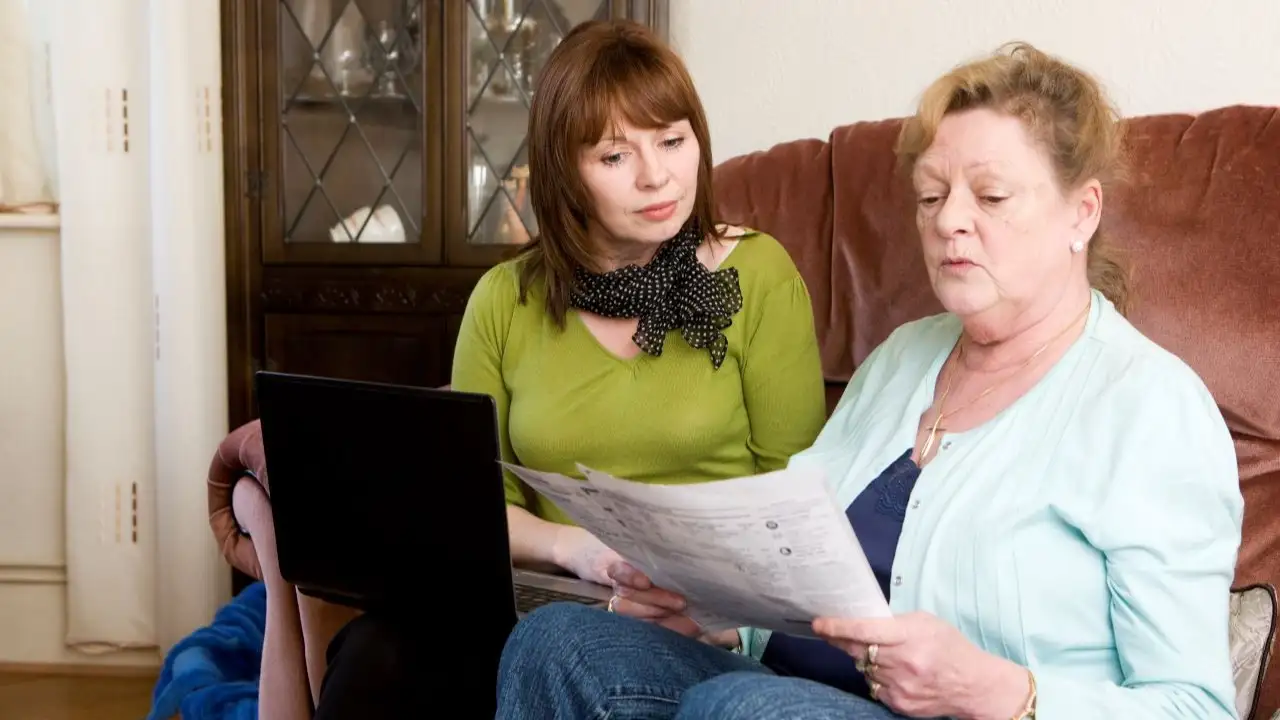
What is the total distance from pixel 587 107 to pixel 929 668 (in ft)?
2.53

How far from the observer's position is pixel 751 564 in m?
0.93

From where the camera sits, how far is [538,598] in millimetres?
1372

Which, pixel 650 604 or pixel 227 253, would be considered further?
pixel 227 253

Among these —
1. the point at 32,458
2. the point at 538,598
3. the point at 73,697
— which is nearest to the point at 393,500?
the point at 538,598

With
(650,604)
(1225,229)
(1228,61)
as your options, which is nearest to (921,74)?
(1228,61)

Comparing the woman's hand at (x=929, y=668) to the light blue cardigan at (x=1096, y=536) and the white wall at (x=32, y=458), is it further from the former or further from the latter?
the white wall at (x=32, y=458)

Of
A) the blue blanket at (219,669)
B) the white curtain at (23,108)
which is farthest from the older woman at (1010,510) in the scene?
the white curtain at (23,108)

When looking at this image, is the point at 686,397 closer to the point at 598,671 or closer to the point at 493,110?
the point at 598,671

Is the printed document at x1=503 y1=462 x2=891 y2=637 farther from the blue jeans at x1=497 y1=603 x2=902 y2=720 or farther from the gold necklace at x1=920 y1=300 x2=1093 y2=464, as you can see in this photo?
the gold necklace at x1=920 y1=300 x2=1093 y2=464

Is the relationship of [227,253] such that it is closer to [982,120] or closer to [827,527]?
[982,120]

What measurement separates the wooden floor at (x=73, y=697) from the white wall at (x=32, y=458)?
6 centimetres

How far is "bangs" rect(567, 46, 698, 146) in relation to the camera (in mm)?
1438

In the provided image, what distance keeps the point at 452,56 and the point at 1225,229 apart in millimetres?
1567

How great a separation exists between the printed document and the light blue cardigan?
8cm
